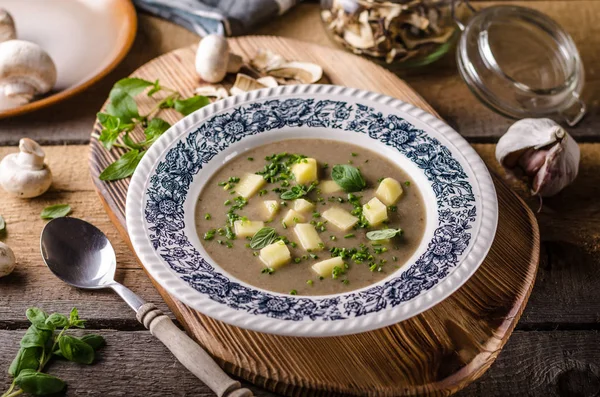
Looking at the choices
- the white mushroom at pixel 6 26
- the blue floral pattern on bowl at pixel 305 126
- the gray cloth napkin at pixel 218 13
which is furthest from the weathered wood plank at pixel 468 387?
the gray cloth napkin at pixel 218 13

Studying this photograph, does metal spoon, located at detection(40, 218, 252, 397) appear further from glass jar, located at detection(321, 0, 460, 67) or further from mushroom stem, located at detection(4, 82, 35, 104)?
glass jar, located at detection(321, 0, 460, 67)

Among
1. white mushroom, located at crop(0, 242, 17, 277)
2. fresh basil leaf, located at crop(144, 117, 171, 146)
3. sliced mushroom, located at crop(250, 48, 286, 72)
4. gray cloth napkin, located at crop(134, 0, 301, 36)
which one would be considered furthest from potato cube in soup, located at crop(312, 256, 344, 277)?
gray cloth napkin, located at crop(134, 0, 301, 36)

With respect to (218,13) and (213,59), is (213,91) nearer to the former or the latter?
(213,59)

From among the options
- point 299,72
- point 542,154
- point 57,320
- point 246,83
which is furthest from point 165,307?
point 542,154

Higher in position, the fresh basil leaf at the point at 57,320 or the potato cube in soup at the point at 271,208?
the potato cube in soup at the point at 271,208

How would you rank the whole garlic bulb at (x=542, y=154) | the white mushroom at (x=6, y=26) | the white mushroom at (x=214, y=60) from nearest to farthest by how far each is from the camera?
the whole garlic bulb at (x=542, y=154) < the white mushroom at (x=214, y=60) < the white mushroom at (x=6, y=26)

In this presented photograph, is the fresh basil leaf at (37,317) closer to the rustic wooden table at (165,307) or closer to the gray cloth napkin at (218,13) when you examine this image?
the rustic wooden table at (165,307)
